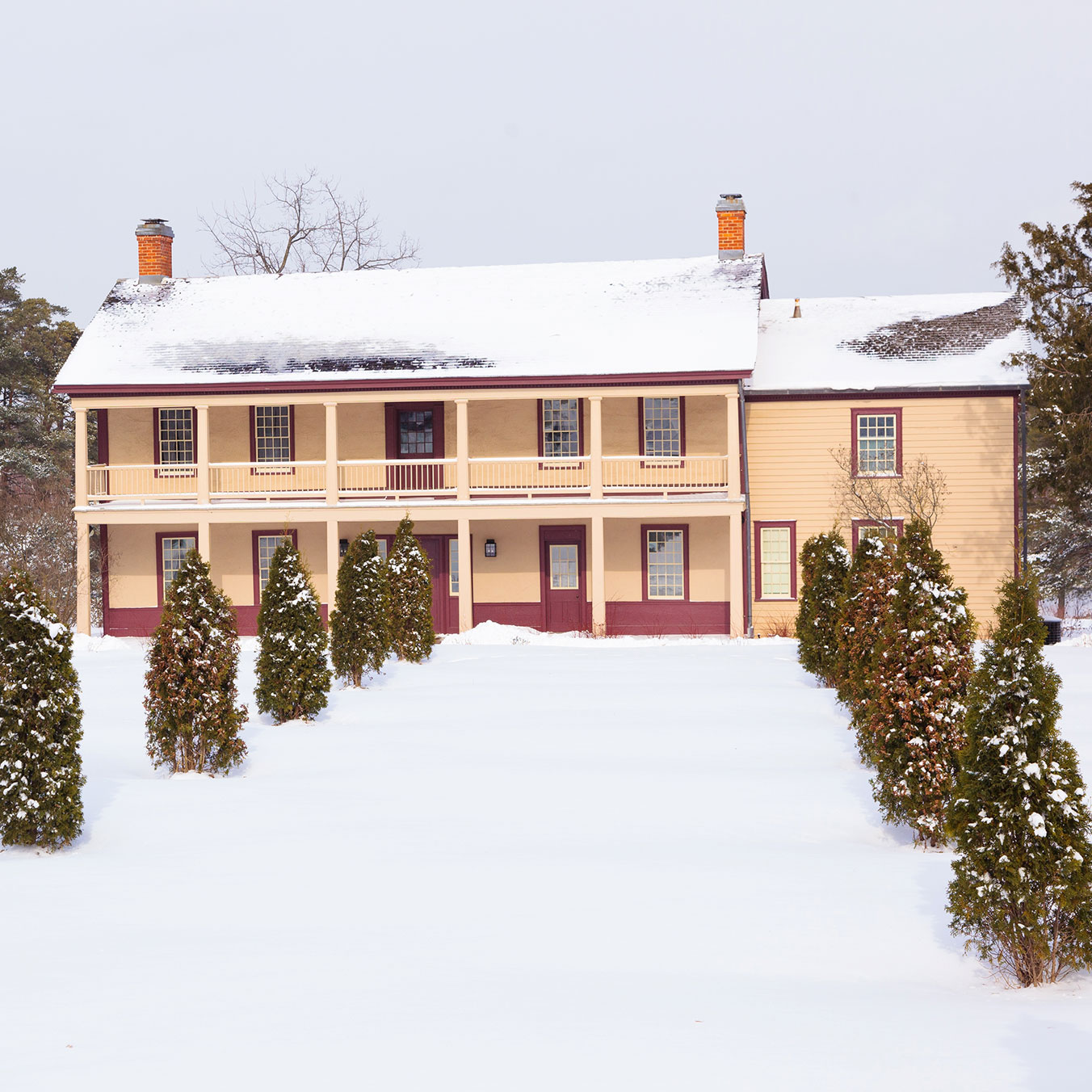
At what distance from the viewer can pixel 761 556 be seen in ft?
89.7

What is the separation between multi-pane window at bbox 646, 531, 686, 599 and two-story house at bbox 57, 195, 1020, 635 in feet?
0.12

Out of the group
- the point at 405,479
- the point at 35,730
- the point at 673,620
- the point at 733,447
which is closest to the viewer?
the point at 35,730

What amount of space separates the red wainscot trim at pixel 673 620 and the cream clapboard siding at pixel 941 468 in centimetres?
80

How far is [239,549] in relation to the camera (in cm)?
2839

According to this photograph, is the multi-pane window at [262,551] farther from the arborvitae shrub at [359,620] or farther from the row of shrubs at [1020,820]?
the row of shrubs at [1020,820]

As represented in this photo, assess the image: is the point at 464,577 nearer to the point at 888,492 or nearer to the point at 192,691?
the point at 888,492

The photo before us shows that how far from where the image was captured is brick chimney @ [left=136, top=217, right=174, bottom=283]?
31.5 m

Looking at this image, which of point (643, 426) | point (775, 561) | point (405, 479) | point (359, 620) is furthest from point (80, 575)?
point (775, 561)

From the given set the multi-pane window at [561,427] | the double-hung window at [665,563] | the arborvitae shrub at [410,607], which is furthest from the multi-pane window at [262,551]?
the arborvitae shrub at [410,607]

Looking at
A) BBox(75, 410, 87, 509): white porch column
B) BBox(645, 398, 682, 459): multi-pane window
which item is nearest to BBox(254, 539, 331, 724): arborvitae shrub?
BBox(645, 398, 682, 459): multi-pane window

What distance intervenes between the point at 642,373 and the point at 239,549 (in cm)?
957

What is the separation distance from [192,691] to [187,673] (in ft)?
0.58

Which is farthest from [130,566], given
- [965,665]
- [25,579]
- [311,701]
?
[965,665]

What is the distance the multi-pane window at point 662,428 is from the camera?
27.3 m
